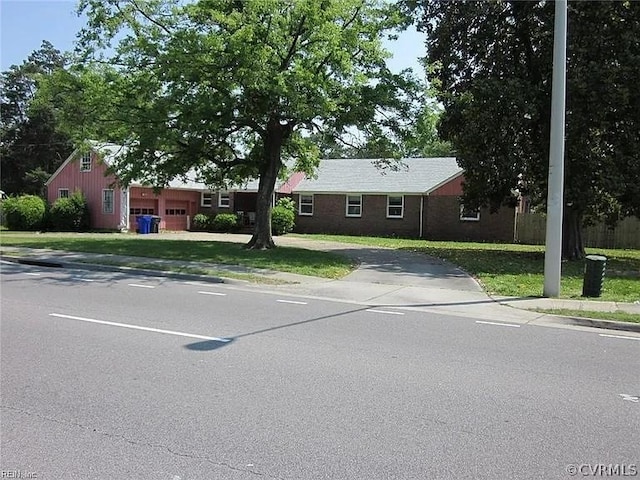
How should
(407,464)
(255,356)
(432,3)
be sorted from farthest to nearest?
(432,3), (255,356), (407,464)

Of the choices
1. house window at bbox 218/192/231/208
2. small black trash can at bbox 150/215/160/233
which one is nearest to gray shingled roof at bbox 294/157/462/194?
house window at bbox 218/192/231/208

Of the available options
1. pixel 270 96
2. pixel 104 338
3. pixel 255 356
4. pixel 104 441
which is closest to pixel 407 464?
pixel 104 441

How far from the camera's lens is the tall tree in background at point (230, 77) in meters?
17.4

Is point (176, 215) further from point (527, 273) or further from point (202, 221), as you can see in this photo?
point (527, 273)

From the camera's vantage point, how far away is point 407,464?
13.3 feet

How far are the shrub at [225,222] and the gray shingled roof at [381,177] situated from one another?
15.3ft

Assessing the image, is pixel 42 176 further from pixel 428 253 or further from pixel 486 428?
pixel 486 428

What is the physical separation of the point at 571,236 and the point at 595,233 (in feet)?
34.7

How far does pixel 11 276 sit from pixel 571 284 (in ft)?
46.8

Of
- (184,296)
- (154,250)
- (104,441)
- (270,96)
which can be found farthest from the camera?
(154,250)

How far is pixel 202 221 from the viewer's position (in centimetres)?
3847

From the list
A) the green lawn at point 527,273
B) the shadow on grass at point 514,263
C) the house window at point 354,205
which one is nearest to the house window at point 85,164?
the house window at point 354,205

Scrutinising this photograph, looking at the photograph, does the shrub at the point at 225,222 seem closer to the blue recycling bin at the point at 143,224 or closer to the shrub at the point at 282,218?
the shrub at the point at 282,218

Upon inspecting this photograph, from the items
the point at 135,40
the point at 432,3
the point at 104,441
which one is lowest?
the point at 104,441
